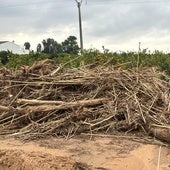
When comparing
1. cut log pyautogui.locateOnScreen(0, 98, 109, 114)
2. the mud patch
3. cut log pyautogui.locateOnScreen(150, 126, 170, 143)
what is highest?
cut log pyautogui.locateOnScreen(0, 98, 109, 114)

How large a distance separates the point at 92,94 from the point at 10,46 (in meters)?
43.8

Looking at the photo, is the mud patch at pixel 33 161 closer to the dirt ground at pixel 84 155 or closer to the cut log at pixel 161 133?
the dirt ground at pixel 84 155

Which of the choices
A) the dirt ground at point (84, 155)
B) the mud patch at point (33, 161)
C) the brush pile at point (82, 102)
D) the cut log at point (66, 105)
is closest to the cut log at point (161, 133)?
the brush pile at point (82, 102)

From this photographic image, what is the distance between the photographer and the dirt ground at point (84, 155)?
16.7 ft

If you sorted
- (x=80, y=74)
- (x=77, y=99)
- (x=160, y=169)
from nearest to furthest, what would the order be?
1. (x=160, y=169)
2. (x=77, y=99)
3. (x=80, y=74)

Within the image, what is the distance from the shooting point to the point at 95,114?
6.37m

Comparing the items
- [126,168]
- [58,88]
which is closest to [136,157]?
[126,168]

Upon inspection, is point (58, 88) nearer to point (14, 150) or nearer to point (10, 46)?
point (14, 150)

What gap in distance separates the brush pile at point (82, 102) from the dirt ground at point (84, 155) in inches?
11.7

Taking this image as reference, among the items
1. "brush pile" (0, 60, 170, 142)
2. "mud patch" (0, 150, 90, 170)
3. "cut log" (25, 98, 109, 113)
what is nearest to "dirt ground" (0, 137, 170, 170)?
"mud patch" (0, 150, 90, 170)

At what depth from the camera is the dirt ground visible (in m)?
5.09

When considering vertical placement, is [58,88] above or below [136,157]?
above

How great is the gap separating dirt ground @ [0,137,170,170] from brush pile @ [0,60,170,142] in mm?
296

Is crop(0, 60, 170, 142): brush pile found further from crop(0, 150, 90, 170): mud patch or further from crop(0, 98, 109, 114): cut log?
crop(0, 150, 90, 170): mud patch
